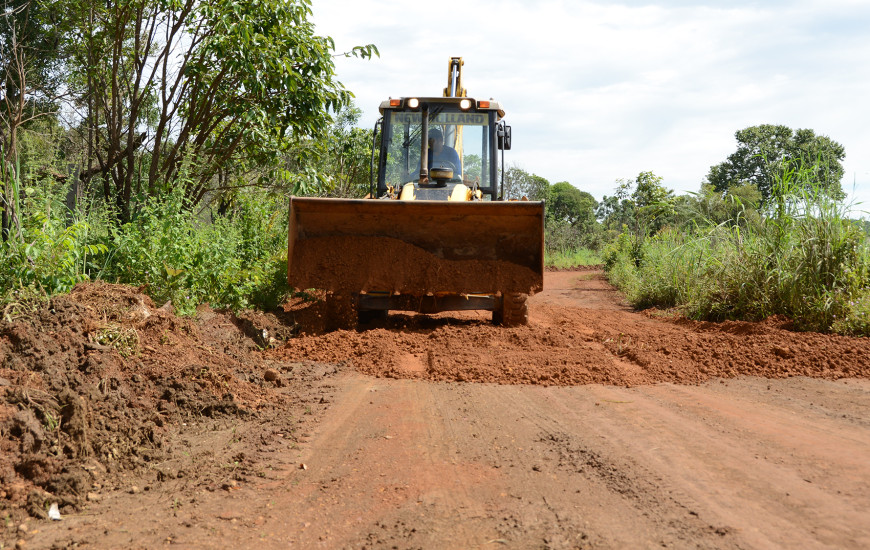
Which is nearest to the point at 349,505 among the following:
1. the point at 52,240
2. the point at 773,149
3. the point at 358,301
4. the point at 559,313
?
the point at 52,240

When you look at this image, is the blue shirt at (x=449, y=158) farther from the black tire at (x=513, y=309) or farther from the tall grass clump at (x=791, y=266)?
the tall grass clump at (x=791, y=266)

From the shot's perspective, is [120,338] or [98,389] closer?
[98,389]

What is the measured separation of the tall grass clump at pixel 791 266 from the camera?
7824 mm

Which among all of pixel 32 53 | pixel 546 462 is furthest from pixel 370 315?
pixel 32 53

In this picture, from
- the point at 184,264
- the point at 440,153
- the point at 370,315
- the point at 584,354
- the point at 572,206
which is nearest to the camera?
the point at 584,354

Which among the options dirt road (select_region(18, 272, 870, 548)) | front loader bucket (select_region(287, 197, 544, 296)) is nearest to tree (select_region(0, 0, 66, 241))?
front loader bucket (select_region(287, 197, 544, 296))

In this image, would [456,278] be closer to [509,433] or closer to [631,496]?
[509,433]

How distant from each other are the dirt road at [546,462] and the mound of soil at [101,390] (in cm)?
30

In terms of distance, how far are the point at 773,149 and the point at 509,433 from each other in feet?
125

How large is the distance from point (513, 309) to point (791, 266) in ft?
11.4

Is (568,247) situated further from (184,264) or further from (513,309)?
(184,264)

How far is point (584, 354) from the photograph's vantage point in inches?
264

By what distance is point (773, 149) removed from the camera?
121 ft

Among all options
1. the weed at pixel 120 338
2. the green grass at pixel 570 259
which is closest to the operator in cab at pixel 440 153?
the weed at pixel 120 338
